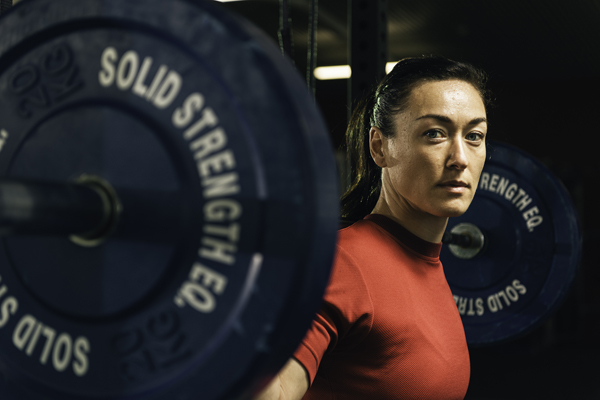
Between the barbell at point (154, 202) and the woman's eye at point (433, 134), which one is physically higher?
the woman's eye at point (433, 134)

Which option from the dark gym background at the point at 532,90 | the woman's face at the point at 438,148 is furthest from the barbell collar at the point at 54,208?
the dark gym background at the point at 532,90

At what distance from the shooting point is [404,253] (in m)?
1.03

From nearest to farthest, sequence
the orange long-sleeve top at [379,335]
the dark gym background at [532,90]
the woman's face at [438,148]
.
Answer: the orange long-sleeve top at [379,335], the woman's face at [438,148], the dark gym background at [532,90]

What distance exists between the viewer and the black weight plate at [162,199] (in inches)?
15.0

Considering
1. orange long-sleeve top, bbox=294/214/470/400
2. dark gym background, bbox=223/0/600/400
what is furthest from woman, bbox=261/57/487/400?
dark gym background, bbox=223/0/600/400

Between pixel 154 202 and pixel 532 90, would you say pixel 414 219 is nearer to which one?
pixel 154 202

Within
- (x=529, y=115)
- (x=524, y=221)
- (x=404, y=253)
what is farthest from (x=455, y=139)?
(x=529, y=115)

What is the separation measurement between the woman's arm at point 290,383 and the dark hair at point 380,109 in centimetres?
48

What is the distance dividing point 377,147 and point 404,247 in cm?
19

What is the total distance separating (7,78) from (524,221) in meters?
1.37

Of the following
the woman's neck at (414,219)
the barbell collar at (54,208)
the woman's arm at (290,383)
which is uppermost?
the woman's neck at (414,219)

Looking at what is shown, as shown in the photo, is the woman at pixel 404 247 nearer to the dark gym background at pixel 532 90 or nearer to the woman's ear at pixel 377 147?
the woman's ear at pixel 377 147

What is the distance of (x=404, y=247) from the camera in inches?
40.9

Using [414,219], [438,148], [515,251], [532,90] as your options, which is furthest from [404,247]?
[532,90]
